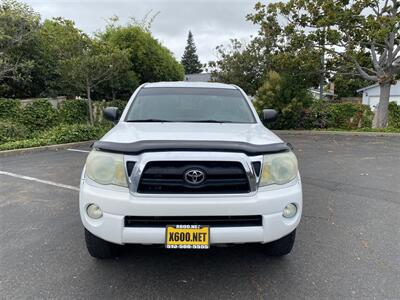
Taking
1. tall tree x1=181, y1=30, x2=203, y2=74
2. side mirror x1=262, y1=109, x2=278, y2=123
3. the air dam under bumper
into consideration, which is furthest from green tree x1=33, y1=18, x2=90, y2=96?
tall tree x1=181, y1=30, x2=203, y2=74

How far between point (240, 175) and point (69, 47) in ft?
37.5

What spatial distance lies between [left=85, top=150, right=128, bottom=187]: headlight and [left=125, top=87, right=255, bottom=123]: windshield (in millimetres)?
1085

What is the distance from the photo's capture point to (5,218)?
4379 millimetres

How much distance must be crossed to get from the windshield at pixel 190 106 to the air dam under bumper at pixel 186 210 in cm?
131

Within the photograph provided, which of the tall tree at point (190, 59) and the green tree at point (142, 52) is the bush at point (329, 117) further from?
the tall tree at point (190, 59)

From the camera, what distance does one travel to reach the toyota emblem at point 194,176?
8.47 ft

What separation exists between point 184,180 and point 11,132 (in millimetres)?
10437

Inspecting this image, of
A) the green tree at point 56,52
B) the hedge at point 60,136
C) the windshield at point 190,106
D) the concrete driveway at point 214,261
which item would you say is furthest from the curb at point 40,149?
the windshield at point 190,106

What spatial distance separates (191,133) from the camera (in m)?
2.92

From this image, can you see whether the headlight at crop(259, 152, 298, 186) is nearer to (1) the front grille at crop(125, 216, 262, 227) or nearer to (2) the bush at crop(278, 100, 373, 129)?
(1) the front grille at crop(125, 216, 262, 227)

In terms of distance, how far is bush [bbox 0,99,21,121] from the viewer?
1169cm

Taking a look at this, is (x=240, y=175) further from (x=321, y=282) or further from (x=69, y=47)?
(x=69, y=47)

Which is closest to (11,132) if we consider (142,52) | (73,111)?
(73,111)

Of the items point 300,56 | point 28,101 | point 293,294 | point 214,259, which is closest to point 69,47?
point 28,101
